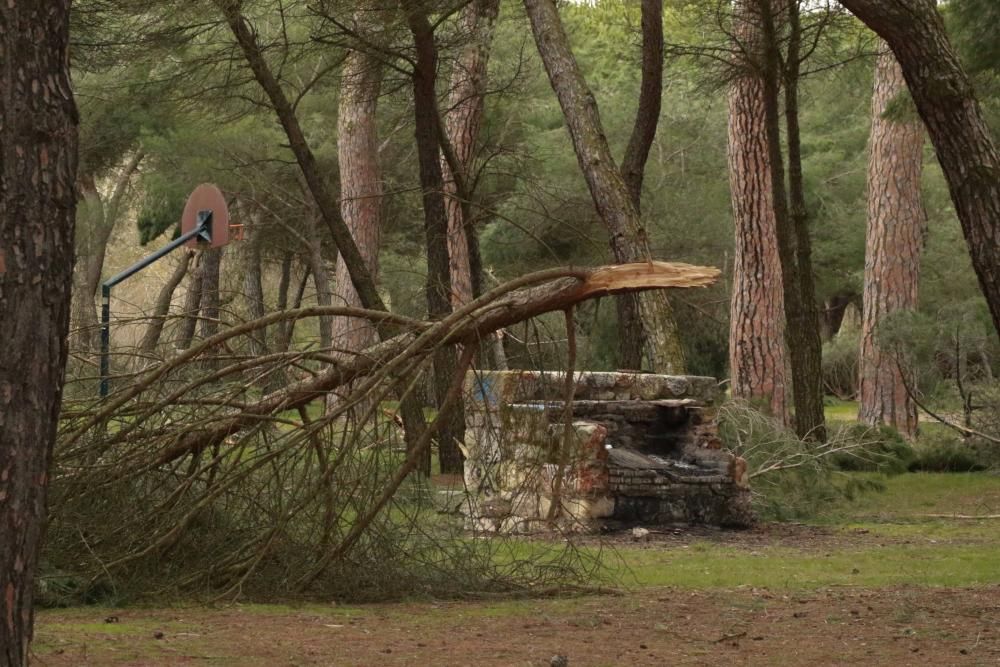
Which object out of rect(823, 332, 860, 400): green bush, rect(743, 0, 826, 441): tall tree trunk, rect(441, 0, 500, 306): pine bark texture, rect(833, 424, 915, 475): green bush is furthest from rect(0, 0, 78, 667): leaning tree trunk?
rect(823, 332, 860, 400): green bush

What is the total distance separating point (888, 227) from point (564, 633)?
60.9 feet

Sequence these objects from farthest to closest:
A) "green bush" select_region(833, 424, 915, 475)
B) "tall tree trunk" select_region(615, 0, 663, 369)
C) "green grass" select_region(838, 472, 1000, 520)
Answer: "green bush" select_region(833, 424, 915, 475)
"tall tree trunk" select_region(615, 0, 663, 369)
"green grass" select_region(838, 472, 1000, 520)

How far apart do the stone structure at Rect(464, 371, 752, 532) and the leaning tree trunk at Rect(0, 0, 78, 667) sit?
7.82 metres

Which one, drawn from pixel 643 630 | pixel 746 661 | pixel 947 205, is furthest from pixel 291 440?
pixel 947 205

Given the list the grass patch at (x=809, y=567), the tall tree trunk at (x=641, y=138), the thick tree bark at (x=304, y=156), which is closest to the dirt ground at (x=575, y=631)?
the grass patch at (x=809, y=567)

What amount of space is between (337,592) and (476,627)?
114 cm

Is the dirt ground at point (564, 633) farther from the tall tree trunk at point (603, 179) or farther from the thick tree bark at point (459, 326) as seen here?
the tall tree trunk at point (603, 179)

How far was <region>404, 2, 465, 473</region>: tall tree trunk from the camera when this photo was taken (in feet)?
45.4

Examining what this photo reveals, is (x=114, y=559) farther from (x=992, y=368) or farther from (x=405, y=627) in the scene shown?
(x=992, y=368)

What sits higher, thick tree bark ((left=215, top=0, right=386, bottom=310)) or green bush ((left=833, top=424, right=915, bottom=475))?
thick tree bark ((left=215, top=0, right=386, bottom=310))

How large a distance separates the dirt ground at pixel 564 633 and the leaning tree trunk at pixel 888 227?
16011 millimetres

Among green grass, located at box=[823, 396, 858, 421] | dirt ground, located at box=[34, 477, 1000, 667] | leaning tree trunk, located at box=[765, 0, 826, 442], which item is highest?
leaning tree trunk, located at box=[765, 0, 826, 442]

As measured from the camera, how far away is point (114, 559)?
7.80 metres

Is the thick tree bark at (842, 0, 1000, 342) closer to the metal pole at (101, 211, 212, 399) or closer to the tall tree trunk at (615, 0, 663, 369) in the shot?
the metal pole at (101, 211, 212, 399)
